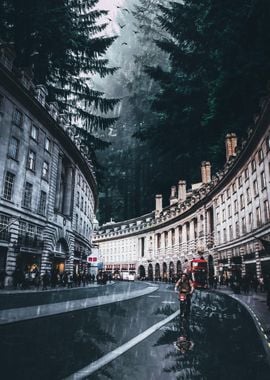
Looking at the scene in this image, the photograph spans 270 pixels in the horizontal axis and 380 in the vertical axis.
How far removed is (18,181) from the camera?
82.2 feet

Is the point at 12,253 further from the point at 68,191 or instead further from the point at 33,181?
the point at 68,191

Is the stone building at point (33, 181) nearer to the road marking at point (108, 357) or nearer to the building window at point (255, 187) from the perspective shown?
the road marking at point (108, 357)

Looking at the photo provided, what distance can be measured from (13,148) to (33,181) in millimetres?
3604

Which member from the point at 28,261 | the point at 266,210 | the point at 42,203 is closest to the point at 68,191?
the point at 42,203

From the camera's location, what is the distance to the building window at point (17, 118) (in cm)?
2533

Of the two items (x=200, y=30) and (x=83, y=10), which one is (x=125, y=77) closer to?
(x=83, y=10)

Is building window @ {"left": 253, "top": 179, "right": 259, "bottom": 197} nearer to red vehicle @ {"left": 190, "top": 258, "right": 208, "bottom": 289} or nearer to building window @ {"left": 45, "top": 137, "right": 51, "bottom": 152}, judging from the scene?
red vehicle @ {"left": 190, "top": 258, "right": 208, "bottom": 289}

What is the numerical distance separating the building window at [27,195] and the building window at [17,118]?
5014 millimetres

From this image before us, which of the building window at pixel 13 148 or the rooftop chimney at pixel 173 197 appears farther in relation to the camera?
the rooftop chimney at pixel 173 197

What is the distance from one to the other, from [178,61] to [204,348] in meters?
13.3

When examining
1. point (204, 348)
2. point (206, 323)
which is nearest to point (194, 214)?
point (206, 323)

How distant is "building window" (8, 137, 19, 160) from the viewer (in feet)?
80.8

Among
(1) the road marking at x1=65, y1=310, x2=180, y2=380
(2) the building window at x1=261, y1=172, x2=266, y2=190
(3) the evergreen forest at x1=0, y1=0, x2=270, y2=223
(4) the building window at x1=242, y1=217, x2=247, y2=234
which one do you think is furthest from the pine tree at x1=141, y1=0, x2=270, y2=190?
(4) the building window at x1=242, y1=217, x2=247, y2=234

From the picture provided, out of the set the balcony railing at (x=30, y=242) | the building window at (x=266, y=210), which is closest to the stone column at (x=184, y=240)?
the building window at (x=266, y=210)
